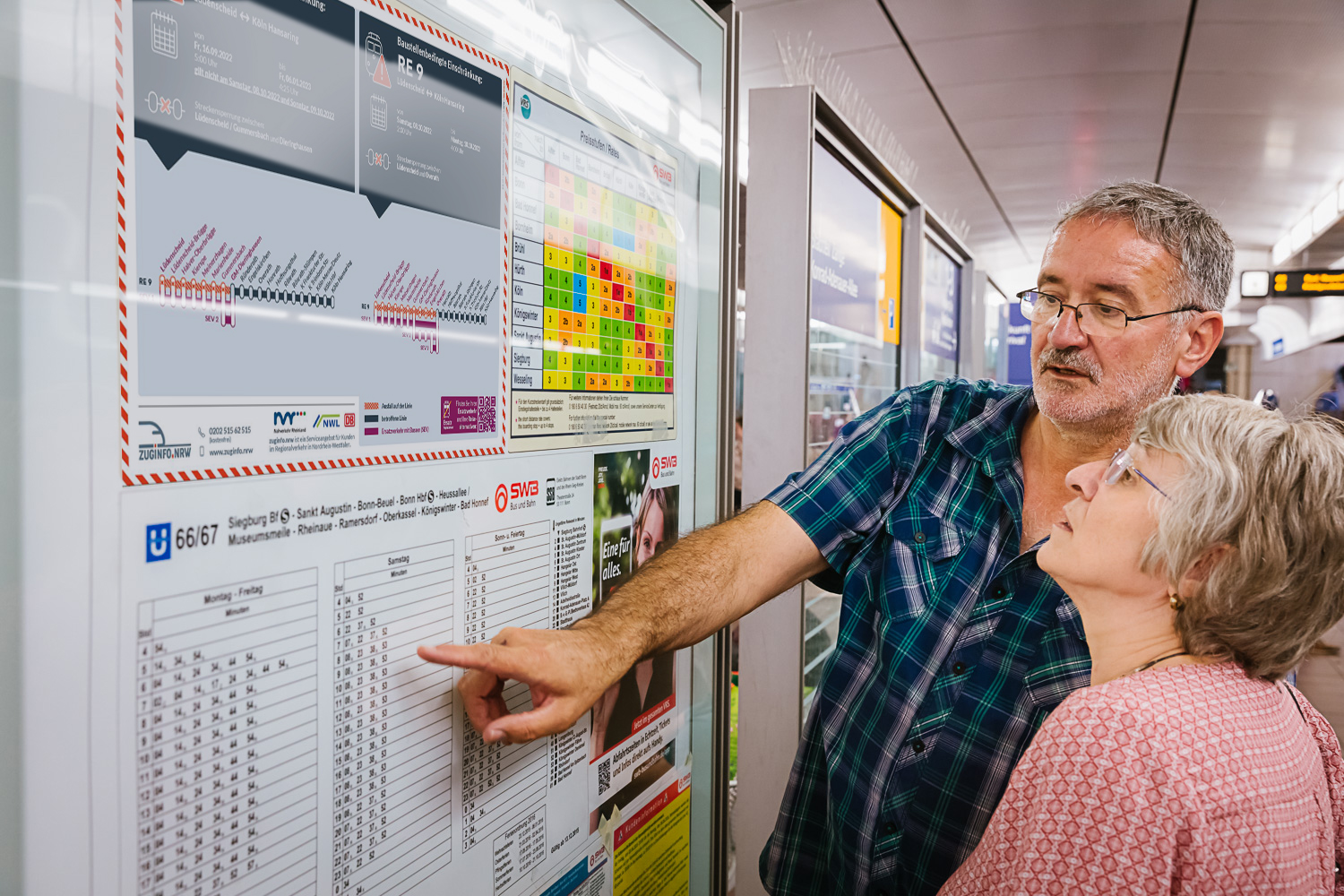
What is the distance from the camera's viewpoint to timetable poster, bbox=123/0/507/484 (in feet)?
2.29

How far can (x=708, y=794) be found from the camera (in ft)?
5.72

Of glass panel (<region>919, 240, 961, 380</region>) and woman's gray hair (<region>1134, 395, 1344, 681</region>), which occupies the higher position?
glass panel (<region>919, 240, 961, 380</region>)

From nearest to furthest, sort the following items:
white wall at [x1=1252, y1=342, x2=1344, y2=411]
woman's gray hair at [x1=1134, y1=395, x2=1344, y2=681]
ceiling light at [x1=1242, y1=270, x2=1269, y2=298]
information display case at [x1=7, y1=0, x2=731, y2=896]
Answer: information display case at [x1=7, y1=0, x2=731, y2=896]
woman's gray hair at [x1=1134, y1=395, x2=1344, y2=681]
ceiling light at [x1=1242, y1=270, x2=1269, y2=298]
white wall at [x1=1252, y1=342, x2=1344, y2=411]

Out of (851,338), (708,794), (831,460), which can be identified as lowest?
(708,794)

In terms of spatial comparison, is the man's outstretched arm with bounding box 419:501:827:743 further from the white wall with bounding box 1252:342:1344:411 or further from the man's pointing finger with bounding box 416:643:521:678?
the white wall with bounding box 1252:342:1344:411

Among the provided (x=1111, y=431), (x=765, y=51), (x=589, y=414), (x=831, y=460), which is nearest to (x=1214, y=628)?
(x=1111, y=431)

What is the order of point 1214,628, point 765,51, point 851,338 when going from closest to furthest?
point 1214,628 < point 851,338 < point 765,51

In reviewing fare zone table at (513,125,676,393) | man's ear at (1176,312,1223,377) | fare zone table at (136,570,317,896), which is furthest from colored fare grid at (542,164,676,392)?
man's ear at (1176,312,1223,377)

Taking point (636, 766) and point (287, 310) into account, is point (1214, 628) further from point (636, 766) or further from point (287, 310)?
point (287, 310)

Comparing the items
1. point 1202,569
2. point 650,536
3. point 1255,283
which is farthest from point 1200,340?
point 1255,283

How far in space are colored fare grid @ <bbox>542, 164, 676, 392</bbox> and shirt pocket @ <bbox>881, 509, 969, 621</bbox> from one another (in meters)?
0.53

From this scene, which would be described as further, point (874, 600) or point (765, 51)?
point (765, 51)

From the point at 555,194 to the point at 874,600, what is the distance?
94 cm

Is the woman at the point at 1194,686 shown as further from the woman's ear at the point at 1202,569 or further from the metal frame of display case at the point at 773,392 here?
the metal frame of display case at the point at 773,392
